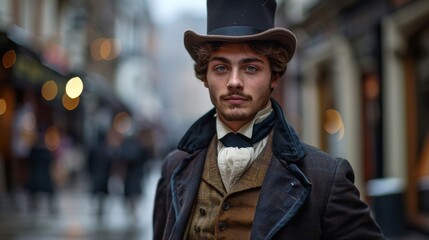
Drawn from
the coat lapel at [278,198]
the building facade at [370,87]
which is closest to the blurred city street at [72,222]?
the building facade at [370,87]

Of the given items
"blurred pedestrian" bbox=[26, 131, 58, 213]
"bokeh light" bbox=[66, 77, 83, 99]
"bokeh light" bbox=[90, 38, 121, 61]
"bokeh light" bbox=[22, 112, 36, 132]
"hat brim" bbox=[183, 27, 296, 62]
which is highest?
"bokeh light" bbox=[90, 38, 121, 61]

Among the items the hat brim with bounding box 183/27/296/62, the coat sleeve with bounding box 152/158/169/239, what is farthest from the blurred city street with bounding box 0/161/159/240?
the hat brim with bounding box 183/27/296/62

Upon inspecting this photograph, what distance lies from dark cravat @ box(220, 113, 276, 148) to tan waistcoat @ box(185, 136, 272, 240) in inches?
2.0

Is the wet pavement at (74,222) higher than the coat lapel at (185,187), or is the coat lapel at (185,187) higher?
the coat lapel at (185,187)

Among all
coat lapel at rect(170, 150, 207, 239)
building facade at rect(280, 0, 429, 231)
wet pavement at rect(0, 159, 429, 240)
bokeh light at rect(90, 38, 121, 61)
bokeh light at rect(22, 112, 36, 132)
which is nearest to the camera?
coat lapel at rect(170, 150, 207, 239)

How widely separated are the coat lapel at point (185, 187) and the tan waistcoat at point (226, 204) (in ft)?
0.12

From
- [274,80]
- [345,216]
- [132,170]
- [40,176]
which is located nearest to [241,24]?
[274,80]

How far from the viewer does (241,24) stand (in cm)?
265

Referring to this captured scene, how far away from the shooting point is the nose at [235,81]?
2.59 m

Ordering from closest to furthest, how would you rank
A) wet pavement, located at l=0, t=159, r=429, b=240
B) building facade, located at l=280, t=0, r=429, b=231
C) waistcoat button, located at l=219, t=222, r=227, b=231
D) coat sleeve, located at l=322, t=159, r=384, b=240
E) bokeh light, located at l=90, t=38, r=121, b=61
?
1. coat sleeve, located at l=322, t=159, r=384, b=240
2. waistcoat button, located at l=219, t=222, r=227, b=231
3. wet pavement, located at l=0, t=159, r=429, b=240
4. building facade, located at l=280, t=0, r=429, b=231
5. bokeh light, located at l=90, t=38, r=121, b=61

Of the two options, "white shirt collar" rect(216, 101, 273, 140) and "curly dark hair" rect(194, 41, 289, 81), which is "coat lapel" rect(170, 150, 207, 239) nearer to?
"white shirt collar" rect(216, 101, 273, 140)

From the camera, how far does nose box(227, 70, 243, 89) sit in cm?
259

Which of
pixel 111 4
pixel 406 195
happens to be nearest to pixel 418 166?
pixel 406 195

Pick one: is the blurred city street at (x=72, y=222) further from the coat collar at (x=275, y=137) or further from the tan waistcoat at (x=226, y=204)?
the tan waistcoat at (x=226, y=204)
